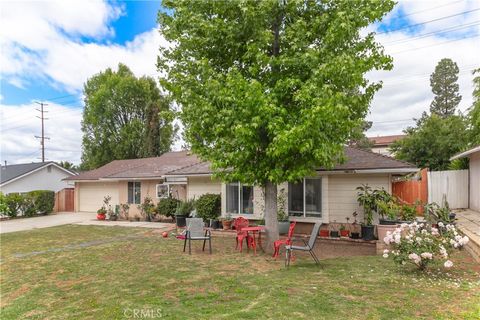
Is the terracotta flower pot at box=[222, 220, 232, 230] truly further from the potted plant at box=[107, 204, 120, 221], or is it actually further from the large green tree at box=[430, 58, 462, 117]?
the large green tree at box=[430, 58, 462, 117]

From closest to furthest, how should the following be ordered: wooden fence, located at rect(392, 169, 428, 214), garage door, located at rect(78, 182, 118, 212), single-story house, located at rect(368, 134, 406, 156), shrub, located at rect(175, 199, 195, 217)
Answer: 1. shrub, located at rect(175, 199, 195, 217)
2. wooden fence, located at rect(392, 169, 428, 214)
3. garage door, located at rect(78, 182, 118, 212)
4. single-story house, located at rect(368, 134, 406, 156)

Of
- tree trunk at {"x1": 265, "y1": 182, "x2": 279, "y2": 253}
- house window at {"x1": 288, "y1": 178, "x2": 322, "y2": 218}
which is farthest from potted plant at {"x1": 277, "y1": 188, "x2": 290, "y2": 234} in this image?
tree trunk at {"x1": 265, "y1": 182, "x2": 279, "y2": 253}

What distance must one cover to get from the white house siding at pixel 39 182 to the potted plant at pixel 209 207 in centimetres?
1954

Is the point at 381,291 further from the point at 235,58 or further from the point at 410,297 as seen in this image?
the point at 235,58

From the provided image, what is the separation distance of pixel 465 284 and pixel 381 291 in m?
1.54

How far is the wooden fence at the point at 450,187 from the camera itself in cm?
1473

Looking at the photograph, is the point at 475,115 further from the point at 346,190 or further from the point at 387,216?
the point at 387,216

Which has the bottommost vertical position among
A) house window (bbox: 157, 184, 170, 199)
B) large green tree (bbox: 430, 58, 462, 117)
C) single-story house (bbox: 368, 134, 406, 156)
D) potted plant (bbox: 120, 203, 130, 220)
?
potted plant (bbox: 120, 203, 130, 220)

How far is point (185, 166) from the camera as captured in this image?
695 inches

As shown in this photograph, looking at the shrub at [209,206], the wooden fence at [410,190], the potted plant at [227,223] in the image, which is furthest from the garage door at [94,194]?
the wooden fence at [410,190]

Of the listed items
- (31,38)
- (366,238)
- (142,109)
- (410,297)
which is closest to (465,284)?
(410,297)

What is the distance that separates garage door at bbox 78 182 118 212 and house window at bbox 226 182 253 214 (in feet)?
34.7

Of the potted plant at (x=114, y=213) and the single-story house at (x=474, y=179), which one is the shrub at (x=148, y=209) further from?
the single-story house at (x=474, y=179)

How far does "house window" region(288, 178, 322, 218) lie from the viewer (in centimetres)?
1116
